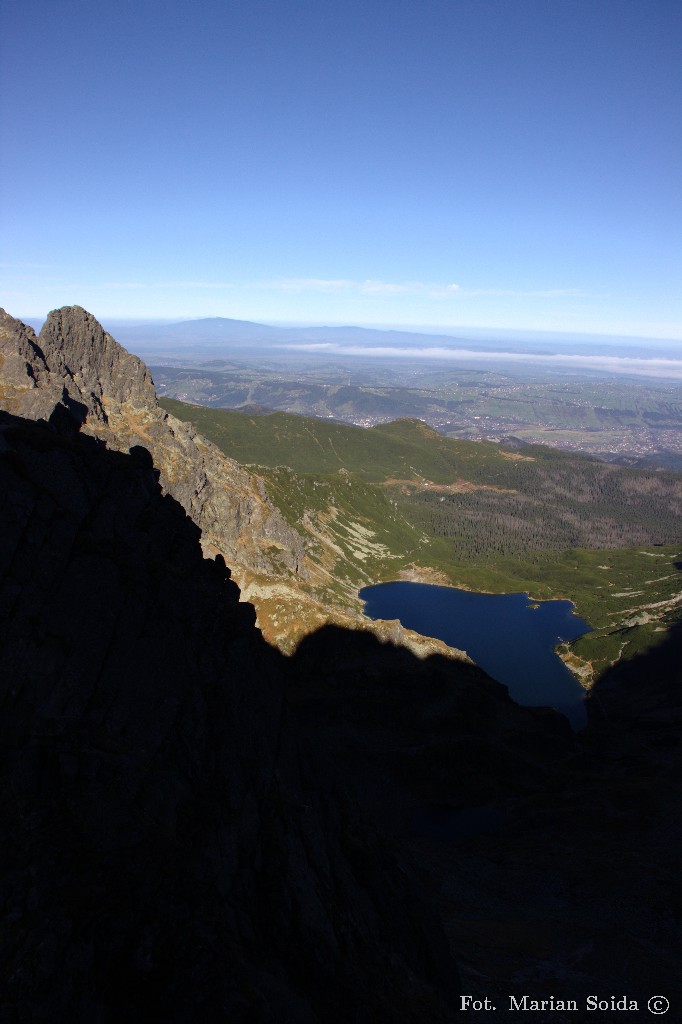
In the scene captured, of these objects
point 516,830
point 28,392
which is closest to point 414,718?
point 516,830

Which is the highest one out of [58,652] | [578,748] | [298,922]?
[58,652]

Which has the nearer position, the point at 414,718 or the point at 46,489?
the point at 46,489

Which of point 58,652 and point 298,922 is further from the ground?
point 58,652

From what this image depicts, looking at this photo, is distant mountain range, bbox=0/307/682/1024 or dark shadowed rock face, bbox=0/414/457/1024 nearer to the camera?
dark shadowed rock face, bbox=0/414/457/1024

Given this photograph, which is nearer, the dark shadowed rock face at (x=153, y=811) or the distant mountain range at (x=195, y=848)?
the dark shadowed rock face at (x=153, y=811)

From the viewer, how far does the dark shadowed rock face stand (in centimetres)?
2688

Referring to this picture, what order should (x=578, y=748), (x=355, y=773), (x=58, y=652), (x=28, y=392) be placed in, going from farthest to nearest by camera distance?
(x=28, y=392) → (x=578, y=748) → (x=355, y=773) → (x=58, y=652)

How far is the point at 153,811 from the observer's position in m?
33.2

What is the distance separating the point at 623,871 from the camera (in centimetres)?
8462

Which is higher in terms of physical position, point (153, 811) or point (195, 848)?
point (153, 811)

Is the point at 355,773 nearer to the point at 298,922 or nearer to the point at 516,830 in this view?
the point at 516,830

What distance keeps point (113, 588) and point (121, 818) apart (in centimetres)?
1776

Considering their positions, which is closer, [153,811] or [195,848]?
[153,811]

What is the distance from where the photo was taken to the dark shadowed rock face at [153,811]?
26875 millimetres
